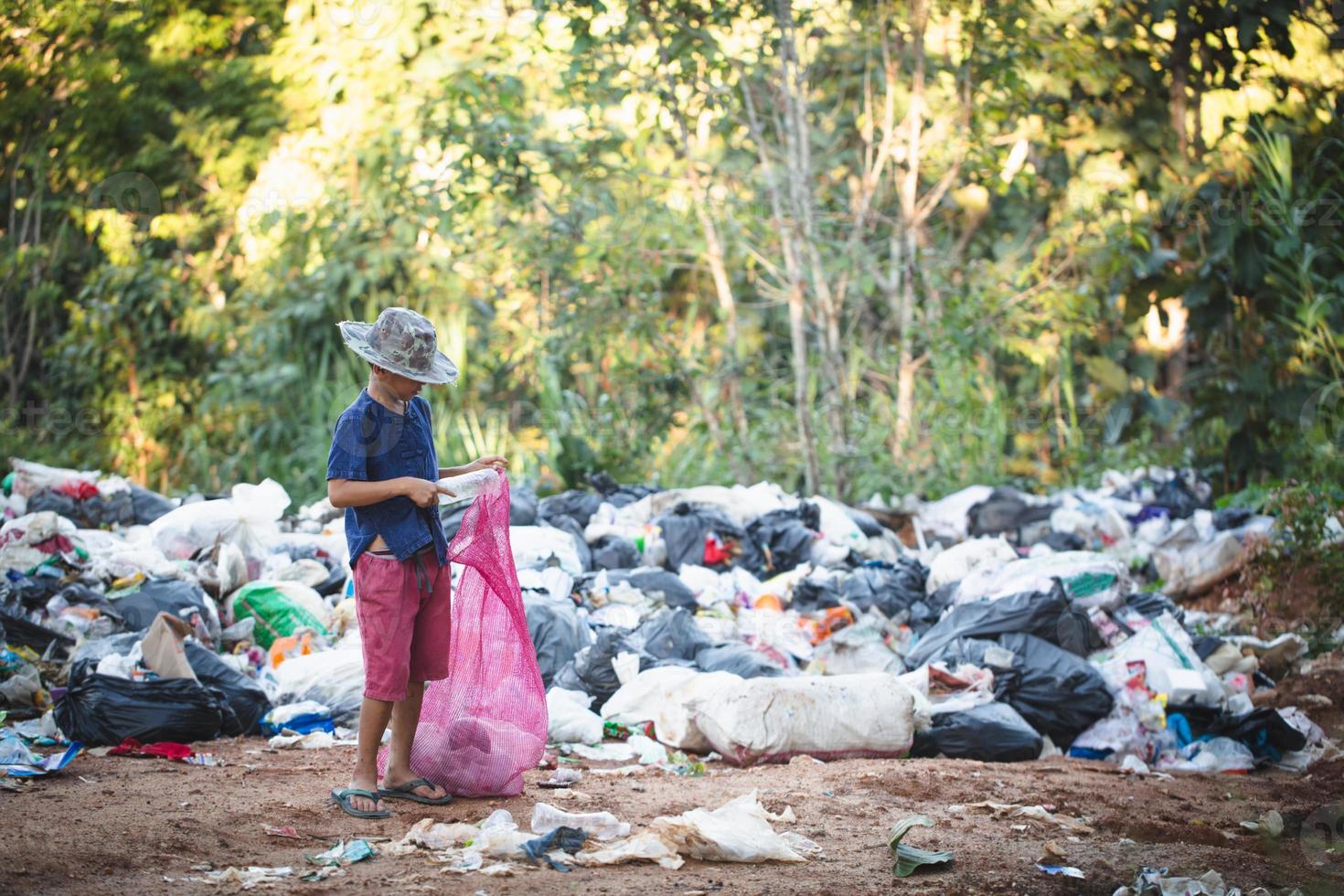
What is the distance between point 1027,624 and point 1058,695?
40 cm

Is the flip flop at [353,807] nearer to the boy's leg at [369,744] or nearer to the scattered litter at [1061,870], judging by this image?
the boy's leg at [369,744]

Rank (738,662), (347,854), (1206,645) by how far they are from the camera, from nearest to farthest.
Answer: (347,854)
(738,662)
(1206,645)

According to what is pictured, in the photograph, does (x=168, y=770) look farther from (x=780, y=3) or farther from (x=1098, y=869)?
(x=780, y=3)

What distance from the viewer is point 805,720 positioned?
13.9ft

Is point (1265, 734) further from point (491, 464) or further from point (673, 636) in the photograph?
point (491, 464)

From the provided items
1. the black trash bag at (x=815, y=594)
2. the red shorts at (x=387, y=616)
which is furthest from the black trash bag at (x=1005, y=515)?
the red shorts at (x=387, y=616)

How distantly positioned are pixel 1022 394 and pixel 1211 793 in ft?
24.3

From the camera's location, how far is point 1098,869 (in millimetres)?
2945

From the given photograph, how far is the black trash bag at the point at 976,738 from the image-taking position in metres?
4.42

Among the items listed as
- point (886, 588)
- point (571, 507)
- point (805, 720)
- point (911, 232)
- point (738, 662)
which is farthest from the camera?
point (911, 232)

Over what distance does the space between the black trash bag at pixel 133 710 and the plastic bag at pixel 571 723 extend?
1.13m

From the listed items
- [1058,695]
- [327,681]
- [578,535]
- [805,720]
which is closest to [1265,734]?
[1058,695]

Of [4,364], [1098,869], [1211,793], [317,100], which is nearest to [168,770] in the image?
[1098,869]

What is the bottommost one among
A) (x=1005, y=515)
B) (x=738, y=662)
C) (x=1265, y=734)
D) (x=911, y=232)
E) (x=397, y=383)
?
(x=1265, y=734)
